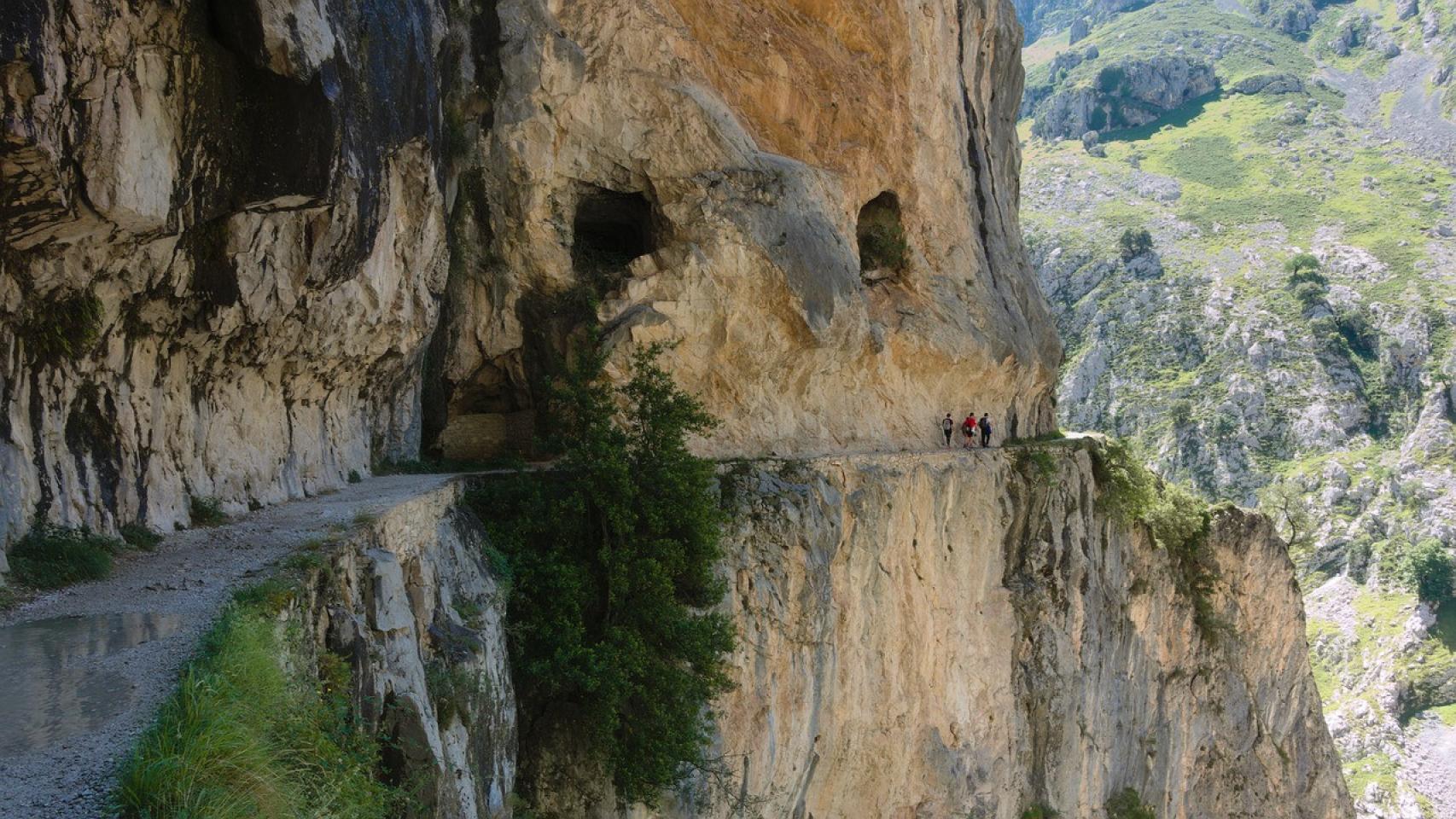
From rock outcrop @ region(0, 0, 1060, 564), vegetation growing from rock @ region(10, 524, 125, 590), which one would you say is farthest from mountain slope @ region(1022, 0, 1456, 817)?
A: vegetation growing from rock @ region(10, 524, 125, 590)

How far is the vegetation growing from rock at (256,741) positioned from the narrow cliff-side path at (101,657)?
0.50ft

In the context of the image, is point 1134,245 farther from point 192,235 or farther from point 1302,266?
point 192,235

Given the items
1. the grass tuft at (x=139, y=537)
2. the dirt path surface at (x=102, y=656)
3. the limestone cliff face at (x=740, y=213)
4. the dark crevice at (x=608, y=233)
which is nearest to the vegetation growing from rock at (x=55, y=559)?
the dirt path surface at (x=102, y=656)

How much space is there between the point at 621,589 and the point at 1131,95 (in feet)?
398

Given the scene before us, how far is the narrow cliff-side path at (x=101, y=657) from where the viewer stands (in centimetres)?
382

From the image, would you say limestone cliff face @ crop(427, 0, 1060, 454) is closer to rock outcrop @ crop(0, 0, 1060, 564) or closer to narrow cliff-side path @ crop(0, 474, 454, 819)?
rock outcrop @ crop(0, 0, 1060, 564)

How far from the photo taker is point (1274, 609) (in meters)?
29.6

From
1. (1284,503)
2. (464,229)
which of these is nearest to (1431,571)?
(1284,503)

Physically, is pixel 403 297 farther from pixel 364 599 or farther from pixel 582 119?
pixel 364 599

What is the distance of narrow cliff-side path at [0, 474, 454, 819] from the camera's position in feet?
12.5

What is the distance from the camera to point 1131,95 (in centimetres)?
11550

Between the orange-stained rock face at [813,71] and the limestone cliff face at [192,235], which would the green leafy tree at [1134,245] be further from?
the limestone cliff face at [192,235]

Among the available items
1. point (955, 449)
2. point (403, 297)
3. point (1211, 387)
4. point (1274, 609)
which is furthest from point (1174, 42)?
point (403, 297)

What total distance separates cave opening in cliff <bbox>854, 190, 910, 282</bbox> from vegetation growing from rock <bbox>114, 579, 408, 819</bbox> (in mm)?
16558
